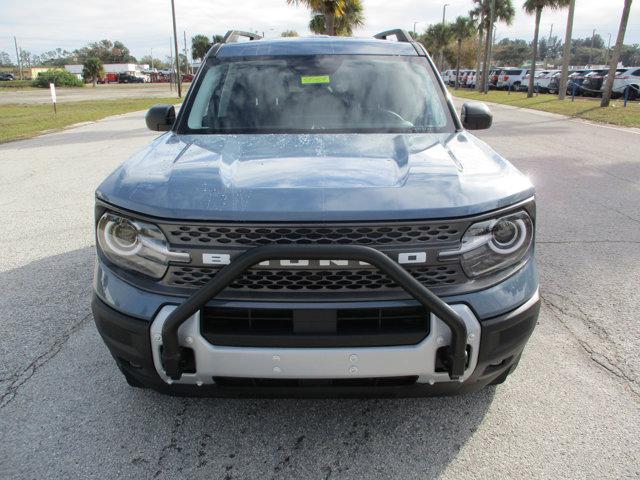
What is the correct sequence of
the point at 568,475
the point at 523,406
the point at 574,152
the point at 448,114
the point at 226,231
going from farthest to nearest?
1. the point at 574,152
2. the point at 448,114
3. the point at 523,406
4. the point at 568,475
5. the point at 226,231

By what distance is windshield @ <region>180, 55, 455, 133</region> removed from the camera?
3.27 meters

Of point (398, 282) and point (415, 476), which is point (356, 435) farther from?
point (398, 282)

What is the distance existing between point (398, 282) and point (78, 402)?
6.10 ft

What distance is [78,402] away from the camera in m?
2.78

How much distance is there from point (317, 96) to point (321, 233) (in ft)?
5.41

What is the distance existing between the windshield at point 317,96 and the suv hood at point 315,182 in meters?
0.53

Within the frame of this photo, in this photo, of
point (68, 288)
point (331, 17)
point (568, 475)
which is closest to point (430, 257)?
point (568, 475)

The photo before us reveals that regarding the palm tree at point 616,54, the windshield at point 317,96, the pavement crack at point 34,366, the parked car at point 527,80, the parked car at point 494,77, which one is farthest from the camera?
the parked car at point 494,77

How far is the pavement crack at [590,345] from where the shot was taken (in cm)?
294

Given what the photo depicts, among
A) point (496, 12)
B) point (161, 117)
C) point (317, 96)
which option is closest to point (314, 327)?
point (317, 96)

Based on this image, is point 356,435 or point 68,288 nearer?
point 356,435

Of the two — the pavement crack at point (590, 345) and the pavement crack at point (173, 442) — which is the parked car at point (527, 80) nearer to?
the pavement crack at point (590, 345)

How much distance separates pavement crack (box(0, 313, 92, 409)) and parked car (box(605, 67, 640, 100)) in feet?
94.9

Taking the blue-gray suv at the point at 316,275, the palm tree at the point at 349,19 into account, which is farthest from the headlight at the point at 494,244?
the palm tree at the point at 349,19
